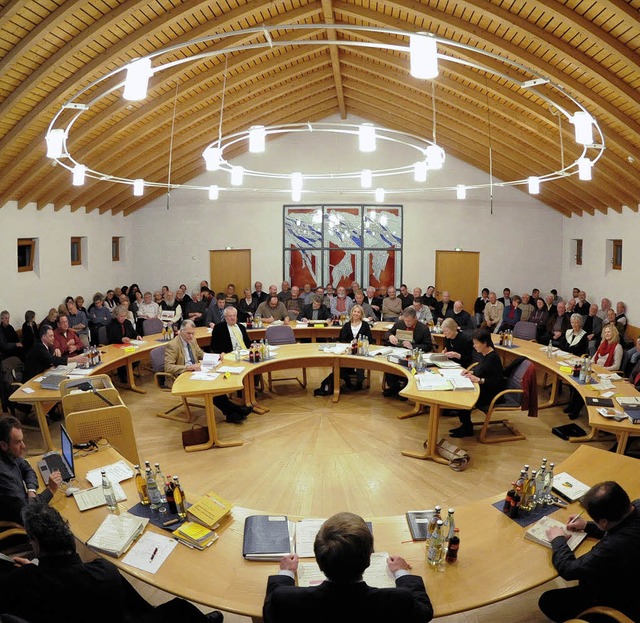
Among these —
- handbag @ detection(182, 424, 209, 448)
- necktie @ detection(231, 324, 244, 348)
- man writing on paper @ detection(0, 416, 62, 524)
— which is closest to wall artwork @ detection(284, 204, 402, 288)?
necktie @ detection(231, 324, 244, 348)

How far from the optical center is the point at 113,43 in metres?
6.86

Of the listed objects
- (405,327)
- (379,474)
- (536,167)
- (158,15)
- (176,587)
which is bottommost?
(379,474)

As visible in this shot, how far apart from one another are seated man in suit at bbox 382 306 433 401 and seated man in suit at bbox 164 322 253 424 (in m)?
2.31

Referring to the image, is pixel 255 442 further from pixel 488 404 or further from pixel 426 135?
pixel 426 135

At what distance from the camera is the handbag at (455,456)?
6.37m

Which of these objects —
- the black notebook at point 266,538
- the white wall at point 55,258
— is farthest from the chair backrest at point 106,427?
the white wall at point 55,258

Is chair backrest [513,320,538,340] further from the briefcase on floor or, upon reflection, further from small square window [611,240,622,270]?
small square window [611,240,622,270]

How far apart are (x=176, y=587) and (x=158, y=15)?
6.12m

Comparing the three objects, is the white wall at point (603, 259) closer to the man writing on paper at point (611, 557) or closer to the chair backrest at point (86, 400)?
the man writing on paper at point (611, 557)

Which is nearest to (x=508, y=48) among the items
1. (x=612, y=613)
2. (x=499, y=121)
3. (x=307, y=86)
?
(x=499, y=121)

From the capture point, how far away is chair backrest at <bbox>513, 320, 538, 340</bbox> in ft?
33.7

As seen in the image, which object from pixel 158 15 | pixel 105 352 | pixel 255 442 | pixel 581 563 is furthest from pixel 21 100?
pixel 581 563

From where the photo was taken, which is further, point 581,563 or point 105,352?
point 105,352

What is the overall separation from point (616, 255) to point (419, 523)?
34.8ft
